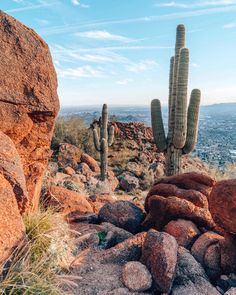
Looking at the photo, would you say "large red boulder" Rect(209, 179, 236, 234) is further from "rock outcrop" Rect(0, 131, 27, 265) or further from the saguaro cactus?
the saguaro cactus

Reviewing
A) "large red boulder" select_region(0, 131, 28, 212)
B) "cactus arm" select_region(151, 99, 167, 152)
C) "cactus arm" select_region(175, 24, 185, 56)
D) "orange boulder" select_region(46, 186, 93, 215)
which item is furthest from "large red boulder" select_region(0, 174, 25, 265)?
"cactus arm" select_region(175, 24, 185, 56)

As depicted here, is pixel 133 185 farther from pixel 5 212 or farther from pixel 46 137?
pixel 5 212

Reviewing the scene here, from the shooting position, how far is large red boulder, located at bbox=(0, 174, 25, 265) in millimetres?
3631

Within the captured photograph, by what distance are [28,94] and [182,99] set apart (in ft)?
19.3

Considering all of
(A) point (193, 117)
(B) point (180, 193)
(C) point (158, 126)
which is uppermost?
(A) point (193, 117)

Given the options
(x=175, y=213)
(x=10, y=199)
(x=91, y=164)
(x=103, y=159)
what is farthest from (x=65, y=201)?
(x=91, y=164)

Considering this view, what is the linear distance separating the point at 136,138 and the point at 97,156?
3.61 metres

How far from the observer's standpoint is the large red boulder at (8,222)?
3.63 m

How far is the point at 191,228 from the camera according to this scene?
5.70 m

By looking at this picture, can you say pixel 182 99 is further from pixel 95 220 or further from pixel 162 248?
pixel 162 248

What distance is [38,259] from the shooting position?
3.88 m

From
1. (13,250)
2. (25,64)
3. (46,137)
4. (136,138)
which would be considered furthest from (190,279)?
(136,138)

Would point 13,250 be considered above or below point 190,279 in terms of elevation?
above

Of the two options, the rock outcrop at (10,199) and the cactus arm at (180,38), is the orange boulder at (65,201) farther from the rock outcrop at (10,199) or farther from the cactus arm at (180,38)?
the cactus arm at (180,38)
